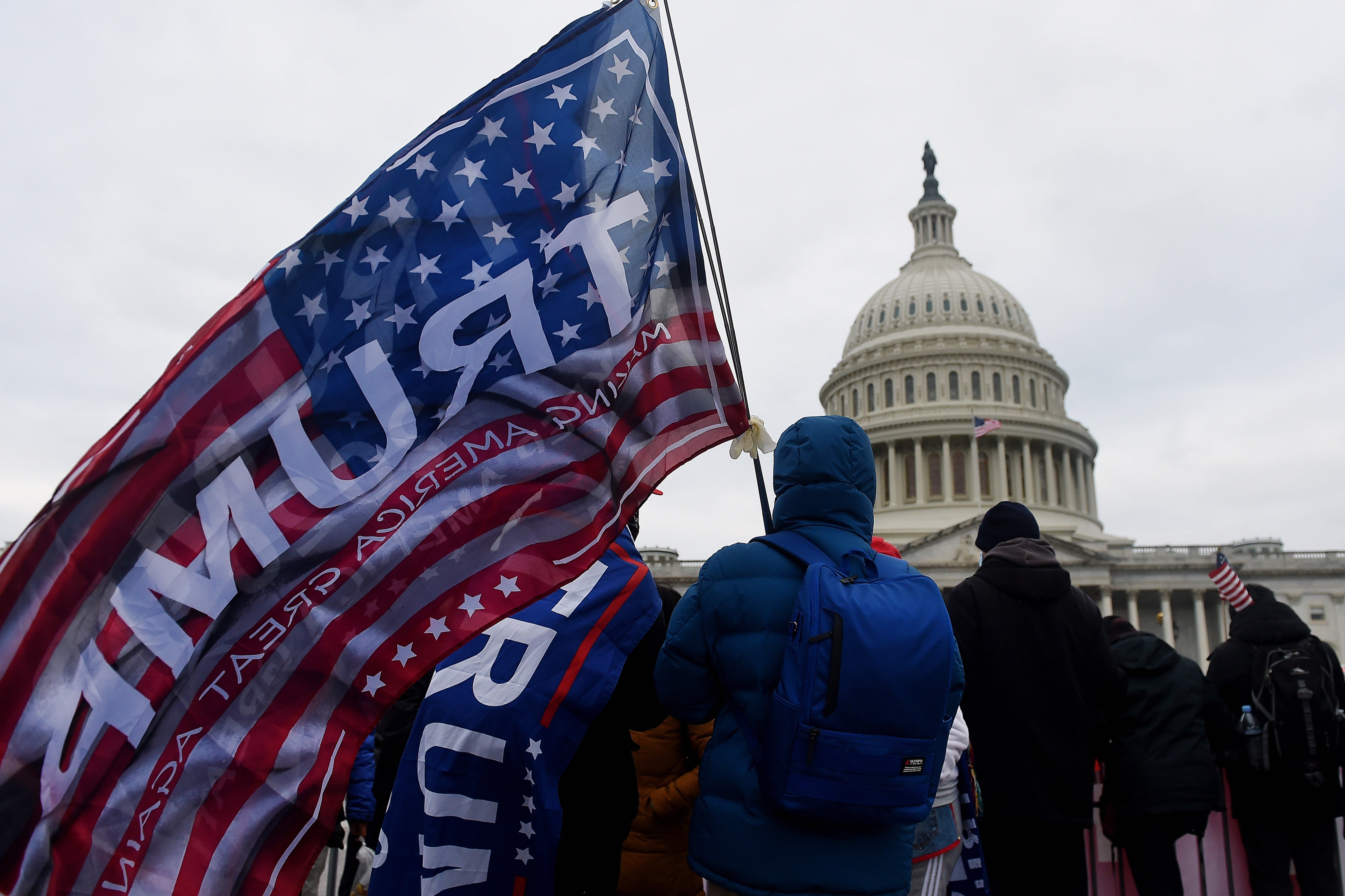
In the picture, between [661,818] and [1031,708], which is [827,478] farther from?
[1031,708]

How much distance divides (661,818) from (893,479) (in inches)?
2438

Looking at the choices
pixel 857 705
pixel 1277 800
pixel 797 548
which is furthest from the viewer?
pixel 1277 800

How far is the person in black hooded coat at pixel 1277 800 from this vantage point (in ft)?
20.0

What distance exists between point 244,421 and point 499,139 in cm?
138

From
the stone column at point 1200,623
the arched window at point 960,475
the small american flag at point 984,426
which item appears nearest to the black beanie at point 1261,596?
the small american flag at point 984,426

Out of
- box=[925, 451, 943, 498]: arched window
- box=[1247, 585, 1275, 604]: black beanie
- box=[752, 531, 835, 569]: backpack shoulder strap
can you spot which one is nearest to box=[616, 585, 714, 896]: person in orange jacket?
box=[752, 531, 835, 569]: backpack shoulder strap

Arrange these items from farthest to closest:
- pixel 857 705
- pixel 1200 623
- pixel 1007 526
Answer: pixel 1200 623, pixel 1007 526, pixel 857 705

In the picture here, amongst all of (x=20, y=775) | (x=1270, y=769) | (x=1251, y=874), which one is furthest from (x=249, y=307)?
(x=1251, y=874)

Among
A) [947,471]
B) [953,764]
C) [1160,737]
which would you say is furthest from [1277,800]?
[947,471]

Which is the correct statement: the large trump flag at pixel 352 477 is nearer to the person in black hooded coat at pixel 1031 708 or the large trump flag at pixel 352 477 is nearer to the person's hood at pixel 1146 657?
the person in black hooded coat at pixel 1031 708

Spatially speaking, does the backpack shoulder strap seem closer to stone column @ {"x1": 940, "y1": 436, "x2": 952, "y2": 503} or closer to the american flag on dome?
the american flag on dome

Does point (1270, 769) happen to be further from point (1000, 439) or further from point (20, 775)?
point (1000, 439)

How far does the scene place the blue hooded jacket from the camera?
9.89ft

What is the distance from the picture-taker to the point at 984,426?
55.3 metres
